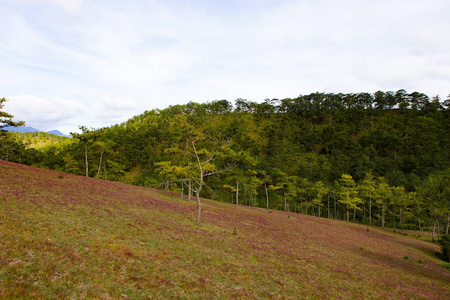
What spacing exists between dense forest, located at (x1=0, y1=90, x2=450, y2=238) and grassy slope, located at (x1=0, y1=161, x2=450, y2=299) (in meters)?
11.8

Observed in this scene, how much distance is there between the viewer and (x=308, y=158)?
420 ft

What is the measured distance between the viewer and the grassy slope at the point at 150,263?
344 inches

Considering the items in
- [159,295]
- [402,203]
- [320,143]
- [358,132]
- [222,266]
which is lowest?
[402,203]

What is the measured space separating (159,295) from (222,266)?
5.89m

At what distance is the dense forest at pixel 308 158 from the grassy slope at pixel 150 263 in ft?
38.6

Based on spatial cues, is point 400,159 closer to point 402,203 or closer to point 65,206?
point 402,203

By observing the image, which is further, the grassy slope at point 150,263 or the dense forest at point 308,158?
the dense forest at point 308,158

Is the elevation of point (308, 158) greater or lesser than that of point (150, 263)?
greater

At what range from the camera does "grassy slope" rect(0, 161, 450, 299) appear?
8.73 m

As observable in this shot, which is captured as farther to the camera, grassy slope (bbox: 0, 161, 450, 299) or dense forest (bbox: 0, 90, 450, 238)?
dense forest (bbox: 0, 90, 450, 238)

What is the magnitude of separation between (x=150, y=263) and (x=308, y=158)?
418 ft

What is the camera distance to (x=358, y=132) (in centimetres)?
16262

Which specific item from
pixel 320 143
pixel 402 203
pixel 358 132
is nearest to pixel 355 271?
pixel 402 203

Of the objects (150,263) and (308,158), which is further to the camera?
(308,158)
